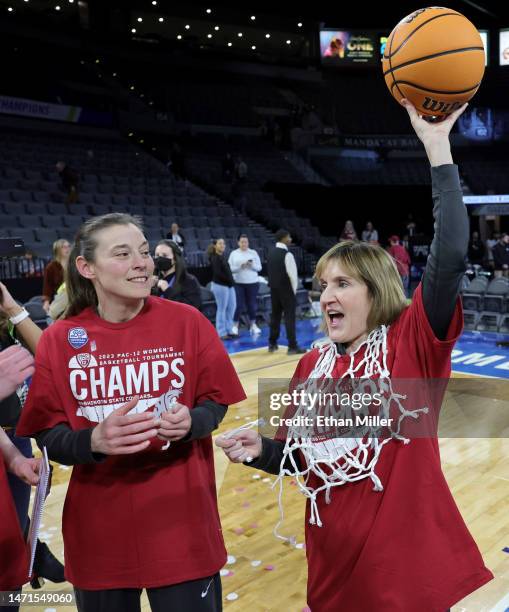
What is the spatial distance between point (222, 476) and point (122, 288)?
8.90ft

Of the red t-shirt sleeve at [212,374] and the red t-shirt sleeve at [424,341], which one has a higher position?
the red t-shirt sleeve at [424,341]

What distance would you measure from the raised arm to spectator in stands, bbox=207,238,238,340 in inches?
271

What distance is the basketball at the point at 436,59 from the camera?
5.31 ft

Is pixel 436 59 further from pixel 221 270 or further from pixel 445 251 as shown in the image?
pixel 221 270

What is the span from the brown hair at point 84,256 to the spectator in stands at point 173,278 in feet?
9.69

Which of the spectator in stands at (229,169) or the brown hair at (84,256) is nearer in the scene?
the brown hair at (84,256)

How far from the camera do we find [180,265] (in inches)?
197

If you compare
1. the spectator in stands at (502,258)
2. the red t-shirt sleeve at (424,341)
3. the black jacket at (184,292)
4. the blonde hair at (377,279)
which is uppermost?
the blonde hair at (377,279)

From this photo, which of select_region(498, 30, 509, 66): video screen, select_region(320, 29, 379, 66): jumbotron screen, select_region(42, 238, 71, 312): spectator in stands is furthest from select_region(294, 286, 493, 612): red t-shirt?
select_region(498, 30, 509, 66): video screen

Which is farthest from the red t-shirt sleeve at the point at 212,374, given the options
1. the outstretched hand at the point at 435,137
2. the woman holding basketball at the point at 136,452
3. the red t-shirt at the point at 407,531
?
the outstretched hand at the point at 435,137

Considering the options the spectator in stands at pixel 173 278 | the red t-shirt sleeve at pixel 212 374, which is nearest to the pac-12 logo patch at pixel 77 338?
the red t-shirt sleeve at pixel 212 374

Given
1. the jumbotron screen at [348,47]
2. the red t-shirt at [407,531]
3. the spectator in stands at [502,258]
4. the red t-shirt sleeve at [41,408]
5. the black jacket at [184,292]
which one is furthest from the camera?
the jumbotron screen at [348,47]

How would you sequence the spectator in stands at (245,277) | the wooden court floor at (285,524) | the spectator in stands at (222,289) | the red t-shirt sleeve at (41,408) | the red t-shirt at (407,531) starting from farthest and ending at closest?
1. the spectator in stands at (245,277)
2. the spectator in stands at (222,289)
3. the wooden court floor at (285,524)
4. the red t-shirt sleeve at (41,408)
5. the red t-shirt at (407,531)

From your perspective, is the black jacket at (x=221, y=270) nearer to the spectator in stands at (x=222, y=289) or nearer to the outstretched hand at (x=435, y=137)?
the spectator in stands at (x=222, y=289)
